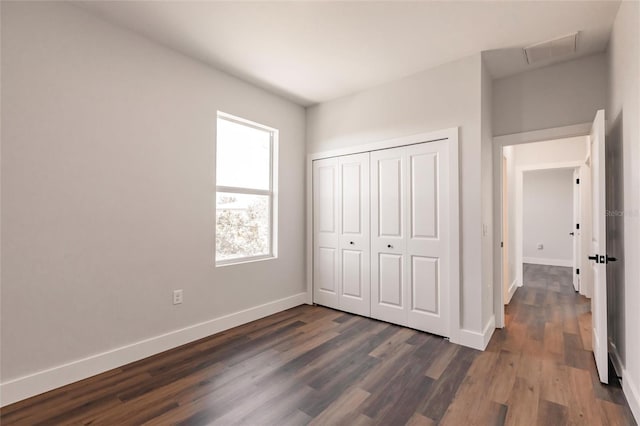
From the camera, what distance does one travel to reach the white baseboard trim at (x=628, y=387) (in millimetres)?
1762

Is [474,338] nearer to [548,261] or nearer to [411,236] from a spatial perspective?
[411,236]

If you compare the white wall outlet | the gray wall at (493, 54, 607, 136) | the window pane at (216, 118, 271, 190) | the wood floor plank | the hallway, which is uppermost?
the gray wall at (493, 54, 607, 136)

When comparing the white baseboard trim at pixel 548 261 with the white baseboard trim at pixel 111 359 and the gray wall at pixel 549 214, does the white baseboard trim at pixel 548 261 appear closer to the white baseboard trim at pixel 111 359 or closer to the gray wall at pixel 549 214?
the gray wall at pixel 549 214

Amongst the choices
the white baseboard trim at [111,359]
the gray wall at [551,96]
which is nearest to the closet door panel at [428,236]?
the gray wall at [551,96]

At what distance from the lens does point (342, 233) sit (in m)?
3.86

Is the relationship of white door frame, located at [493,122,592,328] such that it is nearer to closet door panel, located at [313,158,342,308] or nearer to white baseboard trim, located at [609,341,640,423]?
white baseboard trim, located at [609,341,640,423]

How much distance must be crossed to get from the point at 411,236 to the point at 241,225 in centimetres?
196

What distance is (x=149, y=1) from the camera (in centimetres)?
216

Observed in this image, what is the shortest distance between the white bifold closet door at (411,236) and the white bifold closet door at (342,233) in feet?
0.43

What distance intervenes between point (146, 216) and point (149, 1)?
1.66 meters

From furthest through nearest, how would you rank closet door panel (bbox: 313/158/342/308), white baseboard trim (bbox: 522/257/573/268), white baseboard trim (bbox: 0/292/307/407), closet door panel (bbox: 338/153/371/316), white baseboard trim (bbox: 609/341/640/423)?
white baseboard trim (bbox: 522/257/573/268), closet door panel (bbox: 313/158/342/308), closet door panel (bbox: 338/153/371/316), white baseboard trim (bbox: 0/292/307/407), white baseboard trim (bbox: 609/341/640/423)

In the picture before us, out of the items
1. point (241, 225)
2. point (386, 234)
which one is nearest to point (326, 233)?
point (386, 234)

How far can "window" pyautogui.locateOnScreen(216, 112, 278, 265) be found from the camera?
3.29 meters

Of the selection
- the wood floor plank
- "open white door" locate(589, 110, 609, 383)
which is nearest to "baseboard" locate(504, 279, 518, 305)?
"open white door" locate(589, 110, 609, 383)
